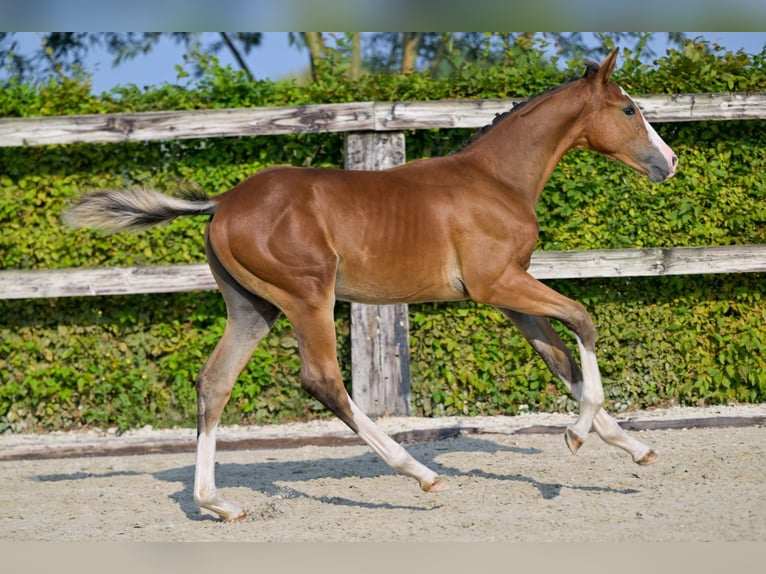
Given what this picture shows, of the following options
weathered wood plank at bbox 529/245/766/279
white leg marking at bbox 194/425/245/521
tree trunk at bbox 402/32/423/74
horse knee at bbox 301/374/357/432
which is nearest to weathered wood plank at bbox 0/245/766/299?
weathered wood plank at bbox 529/245/766/279

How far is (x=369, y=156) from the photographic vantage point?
690 centimetres

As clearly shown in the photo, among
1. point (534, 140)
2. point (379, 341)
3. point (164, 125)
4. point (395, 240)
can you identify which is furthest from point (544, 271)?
point (164, 125)

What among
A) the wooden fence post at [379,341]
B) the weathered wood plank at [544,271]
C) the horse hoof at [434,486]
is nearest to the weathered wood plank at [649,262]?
the weathered wood plank at [544,271]

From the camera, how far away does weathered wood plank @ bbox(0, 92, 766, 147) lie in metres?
6.73

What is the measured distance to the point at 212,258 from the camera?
4.90 metres

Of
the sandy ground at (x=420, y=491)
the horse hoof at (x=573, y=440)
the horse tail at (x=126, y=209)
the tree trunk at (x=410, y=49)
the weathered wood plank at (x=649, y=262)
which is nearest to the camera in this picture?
the sandy ground at (x=420, y=491)

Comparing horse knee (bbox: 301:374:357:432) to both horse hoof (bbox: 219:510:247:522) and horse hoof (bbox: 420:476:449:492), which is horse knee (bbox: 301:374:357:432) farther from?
horse hoof (bbox: 219:510:247:522)

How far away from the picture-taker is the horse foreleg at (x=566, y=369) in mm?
4738

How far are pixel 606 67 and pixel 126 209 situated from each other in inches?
102

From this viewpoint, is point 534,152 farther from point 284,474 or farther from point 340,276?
point 284,474

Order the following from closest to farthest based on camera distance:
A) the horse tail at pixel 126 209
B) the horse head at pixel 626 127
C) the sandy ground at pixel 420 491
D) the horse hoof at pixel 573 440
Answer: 1. the sandy ground at pixel 420 491
2. the horse hoof at pixel 573 440
3. the horse tail at pixel 126 209
4. the horse head at pixel 626 127

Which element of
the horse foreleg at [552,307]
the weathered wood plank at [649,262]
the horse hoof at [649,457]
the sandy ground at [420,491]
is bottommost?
the sandy ground at [420,491]

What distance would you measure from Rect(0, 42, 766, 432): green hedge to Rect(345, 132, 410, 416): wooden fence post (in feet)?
0.73

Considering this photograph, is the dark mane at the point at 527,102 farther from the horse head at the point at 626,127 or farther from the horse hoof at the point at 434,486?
the horse hoof at the point at 434,486
